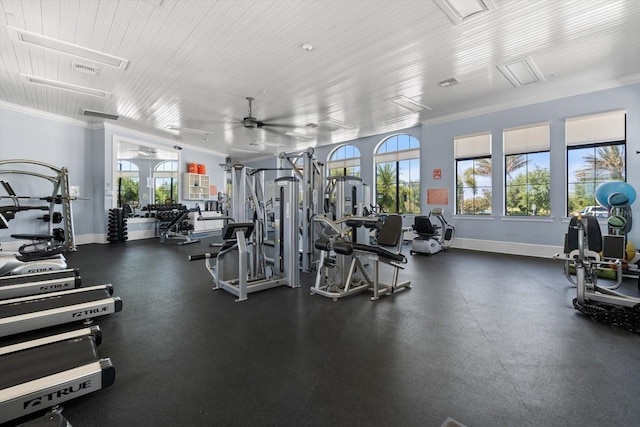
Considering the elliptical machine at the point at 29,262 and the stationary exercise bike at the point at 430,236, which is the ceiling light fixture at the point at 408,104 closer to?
the stationary exercise bike at the point at 430,236

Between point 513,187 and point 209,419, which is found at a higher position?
point 513,187

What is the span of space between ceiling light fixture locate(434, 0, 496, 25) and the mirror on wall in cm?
877

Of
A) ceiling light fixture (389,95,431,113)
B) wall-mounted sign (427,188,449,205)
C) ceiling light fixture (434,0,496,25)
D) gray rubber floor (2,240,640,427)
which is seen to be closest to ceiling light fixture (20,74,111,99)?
gray rubber floor (2,240,640,427)

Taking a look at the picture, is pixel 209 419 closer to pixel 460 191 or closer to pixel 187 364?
pixel 187 364

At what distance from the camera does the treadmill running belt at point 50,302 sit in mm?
2462

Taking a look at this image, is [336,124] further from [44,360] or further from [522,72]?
[44,360]

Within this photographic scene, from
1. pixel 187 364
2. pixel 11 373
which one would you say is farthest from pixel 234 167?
pixel 11 373

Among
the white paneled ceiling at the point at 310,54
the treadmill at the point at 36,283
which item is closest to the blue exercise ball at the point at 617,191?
the white paneled ceiling at the point at 310,54

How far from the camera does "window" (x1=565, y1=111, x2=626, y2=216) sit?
5.18 meters

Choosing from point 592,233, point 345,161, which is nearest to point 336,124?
point 345,161

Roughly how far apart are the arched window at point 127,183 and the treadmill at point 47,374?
306 inches

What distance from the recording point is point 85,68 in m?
4.56

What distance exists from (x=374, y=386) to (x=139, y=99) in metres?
6.79

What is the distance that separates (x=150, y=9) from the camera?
321 centimetres
